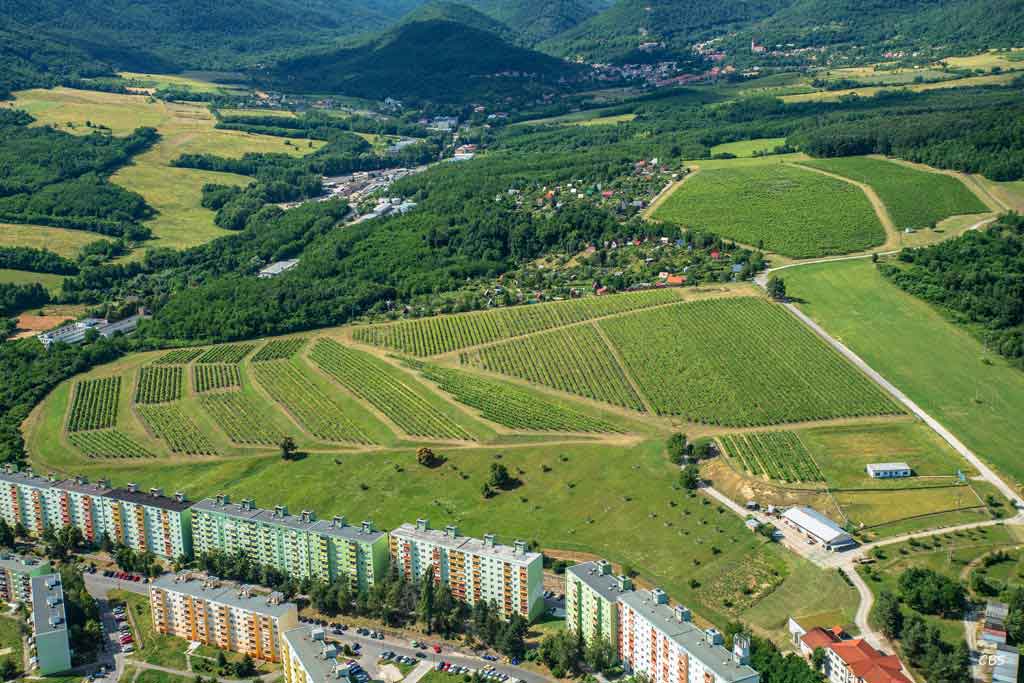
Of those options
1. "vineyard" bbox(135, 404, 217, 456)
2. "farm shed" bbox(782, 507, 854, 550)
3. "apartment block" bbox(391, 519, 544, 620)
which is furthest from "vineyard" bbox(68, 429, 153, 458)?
"farm shed" bbox(782, 507, 854, 550)

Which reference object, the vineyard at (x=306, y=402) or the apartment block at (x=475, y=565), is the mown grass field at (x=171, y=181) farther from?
the apartment block at (x=475, y=565)

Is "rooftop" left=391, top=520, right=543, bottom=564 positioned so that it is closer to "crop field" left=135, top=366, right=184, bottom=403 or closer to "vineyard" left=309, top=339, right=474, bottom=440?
"vineyard" left=309, top=339, right=474, bottom=440

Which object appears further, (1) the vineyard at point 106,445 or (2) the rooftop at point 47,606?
(1) the vineyard at point 106,445

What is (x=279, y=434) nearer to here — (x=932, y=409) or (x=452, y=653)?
(x=452, y=653)

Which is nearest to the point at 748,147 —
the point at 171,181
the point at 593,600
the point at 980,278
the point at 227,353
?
the point at 980,278

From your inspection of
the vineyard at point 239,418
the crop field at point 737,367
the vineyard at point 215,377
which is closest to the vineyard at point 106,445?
the vineyard at point 239,418

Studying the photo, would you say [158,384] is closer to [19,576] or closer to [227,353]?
[227,353]

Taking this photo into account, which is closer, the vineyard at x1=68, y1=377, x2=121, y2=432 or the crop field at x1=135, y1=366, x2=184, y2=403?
the vineyard at x1=68, y1=377, x2=121, y2=432
